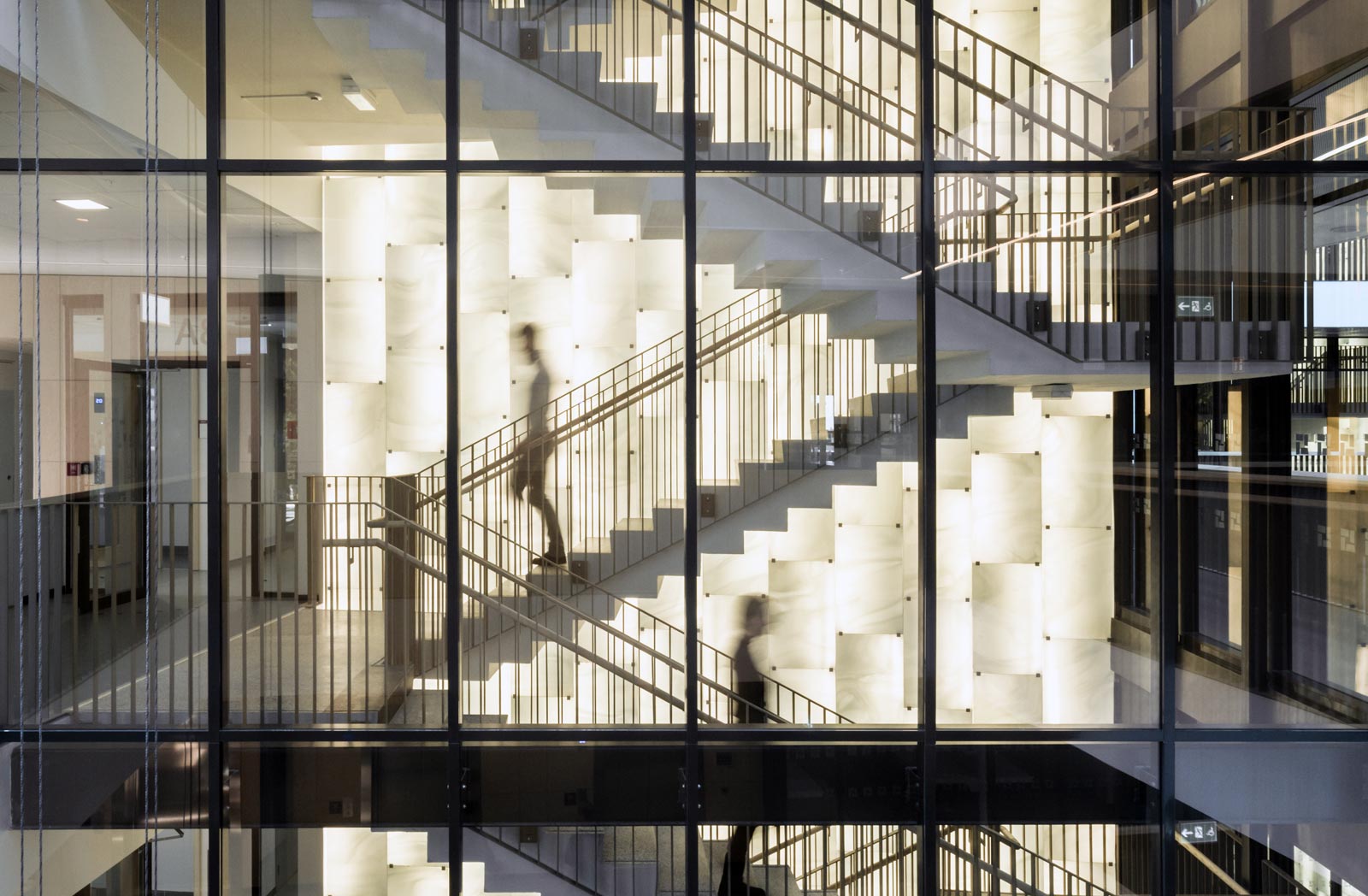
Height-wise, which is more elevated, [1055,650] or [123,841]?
[1055,650]

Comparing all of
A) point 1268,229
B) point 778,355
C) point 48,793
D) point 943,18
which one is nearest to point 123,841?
point 48,793

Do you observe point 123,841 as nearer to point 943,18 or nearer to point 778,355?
point 778,355

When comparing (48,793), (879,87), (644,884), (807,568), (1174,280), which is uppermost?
(879,87)

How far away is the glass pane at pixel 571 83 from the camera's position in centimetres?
474

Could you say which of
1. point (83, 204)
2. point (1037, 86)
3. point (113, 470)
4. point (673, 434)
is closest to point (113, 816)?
point (113, 470)

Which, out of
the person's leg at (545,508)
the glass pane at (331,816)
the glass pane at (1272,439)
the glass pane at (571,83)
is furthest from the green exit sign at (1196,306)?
the glass pane at (331,816)

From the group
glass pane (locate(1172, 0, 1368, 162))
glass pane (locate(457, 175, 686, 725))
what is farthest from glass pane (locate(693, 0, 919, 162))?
glass pane (locate(1172, 0, 1368, 162))

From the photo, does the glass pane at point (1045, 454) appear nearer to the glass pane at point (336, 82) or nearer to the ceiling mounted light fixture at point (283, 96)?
the glass pane at point (336, 82)

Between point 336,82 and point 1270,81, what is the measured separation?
4230 mm

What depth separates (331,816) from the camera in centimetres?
477

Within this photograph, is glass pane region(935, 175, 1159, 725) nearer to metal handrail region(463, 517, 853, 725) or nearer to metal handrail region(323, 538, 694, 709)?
metal handrail region(463, 517, 853, 725)

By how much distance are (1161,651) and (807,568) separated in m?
1.64

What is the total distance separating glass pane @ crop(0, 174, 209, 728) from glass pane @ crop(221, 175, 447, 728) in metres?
0.18

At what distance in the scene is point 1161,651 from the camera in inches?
189
